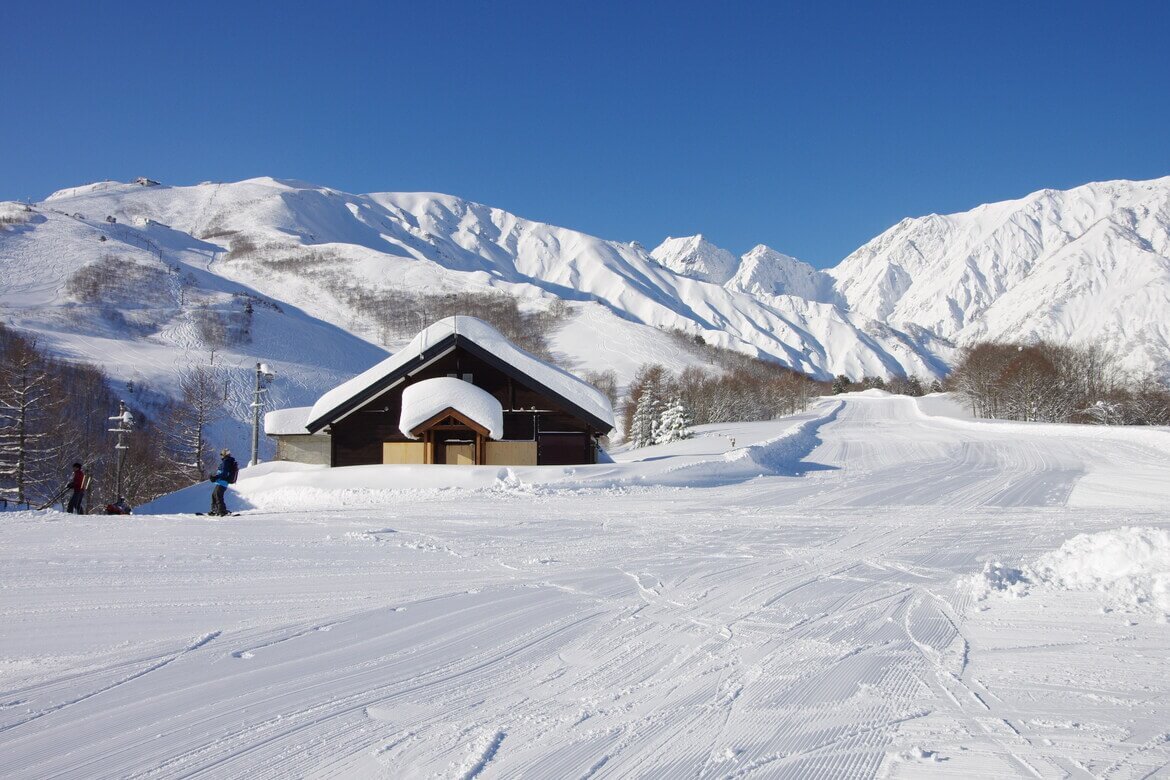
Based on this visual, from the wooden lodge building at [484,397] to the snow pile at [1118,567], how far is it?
15505mm

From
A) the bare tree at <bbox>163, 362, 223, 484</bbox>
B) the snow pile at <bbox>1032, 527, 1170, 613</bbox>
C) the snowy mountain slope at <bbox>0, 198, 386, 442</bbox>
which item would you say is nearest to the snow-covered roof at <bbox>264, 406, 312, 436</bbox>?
the bare tree at <bbox>163, 362, 223, 484</bbox>

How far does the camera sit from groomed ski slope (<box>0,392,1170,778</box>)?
12.1ft

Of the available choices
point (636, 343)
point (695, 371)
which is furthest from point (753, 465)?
point (636, 343)

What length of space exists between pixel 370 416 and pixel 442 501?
353 inches

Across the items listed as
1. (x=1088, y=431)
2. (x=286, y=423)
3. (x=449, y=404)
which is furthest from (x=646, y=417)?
(x=449, y=404)

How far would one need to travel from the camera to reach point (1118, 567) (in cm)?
751

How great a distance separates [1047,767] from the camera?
11.8 feet

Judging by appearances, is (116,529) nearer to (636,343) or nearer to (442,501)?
(442,501)

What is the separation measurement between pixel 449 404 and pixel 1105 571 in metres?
16.5

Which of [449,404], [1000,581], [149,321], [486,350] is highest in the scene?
[149,321]

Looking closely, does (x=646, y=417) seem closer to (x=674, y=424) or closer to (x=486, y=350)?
(x=674, y=424)

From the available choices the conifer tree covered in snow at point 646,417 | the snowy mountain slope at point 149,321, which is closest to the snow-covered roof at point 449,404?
the conifer tree covered in snow at point 646,417

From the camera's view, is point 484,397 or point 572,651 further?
point 484,397

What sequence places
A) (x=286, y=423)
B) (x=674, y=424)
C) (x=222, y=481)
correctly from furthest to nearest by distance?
(x=674, y=424) → (x=286, y=423) → (x=222, y=481)
